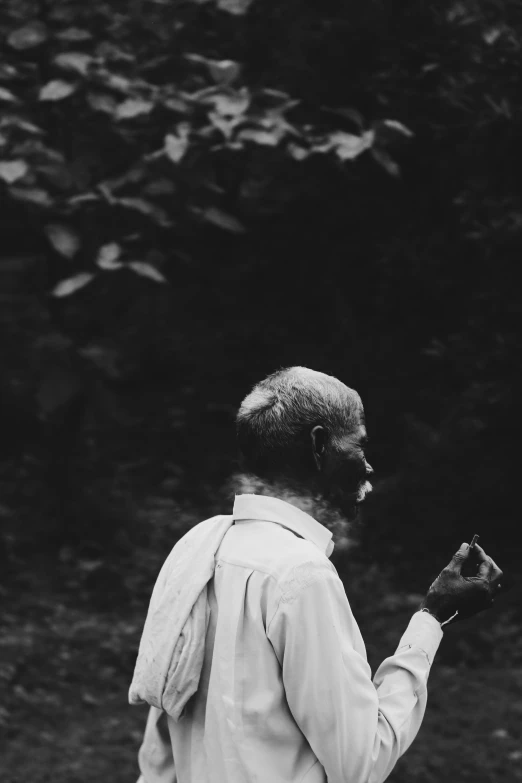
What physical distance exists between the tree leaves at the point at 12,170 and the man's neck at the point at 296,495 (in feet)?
9.42

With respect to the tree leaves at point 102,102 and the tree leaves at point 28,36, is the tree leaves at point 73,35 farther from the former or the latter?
the tree leaves at point 102,102

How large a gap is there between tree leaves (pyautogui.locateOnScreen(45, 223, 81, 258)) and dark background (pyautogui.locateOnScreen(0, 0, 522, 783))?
0.06ft

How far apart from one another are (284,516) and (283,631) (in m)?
0.22

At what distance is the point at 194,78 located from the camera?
5309 mm

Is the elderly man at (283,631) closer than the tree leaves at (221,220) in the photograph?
Yes

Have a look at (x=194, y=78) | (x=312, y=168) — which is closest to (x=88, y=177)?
(x=194, y=78)

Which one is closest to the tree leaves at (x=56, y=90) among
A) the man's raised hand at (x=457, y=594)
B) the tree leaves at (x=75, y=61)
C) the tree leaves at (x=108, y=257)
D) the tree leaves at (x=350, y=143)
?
the tree leaves at (x=75, y=61)

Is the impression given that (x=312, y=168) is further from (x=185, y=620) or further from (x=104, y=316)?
(x=185, y=620)

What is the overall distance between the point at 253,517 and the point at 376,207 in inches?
210

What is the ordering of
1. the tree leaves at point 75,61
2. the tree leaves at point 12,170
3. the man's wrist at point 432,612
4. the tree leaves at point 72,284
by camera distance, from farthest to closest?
the tree leaves at point 75,61 → the tree leaves at point 72,284 → the tree leaves at point 12,170 → the man's wrist at point 432,612

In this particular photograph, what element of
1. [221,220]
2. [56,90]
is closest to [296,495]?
[221,220]

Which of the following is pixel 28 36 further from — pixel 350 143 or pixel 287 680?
pixel 287 680

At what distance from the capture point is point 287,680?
1.70 m

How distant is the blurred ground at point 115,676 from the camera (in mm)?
→ 4719
